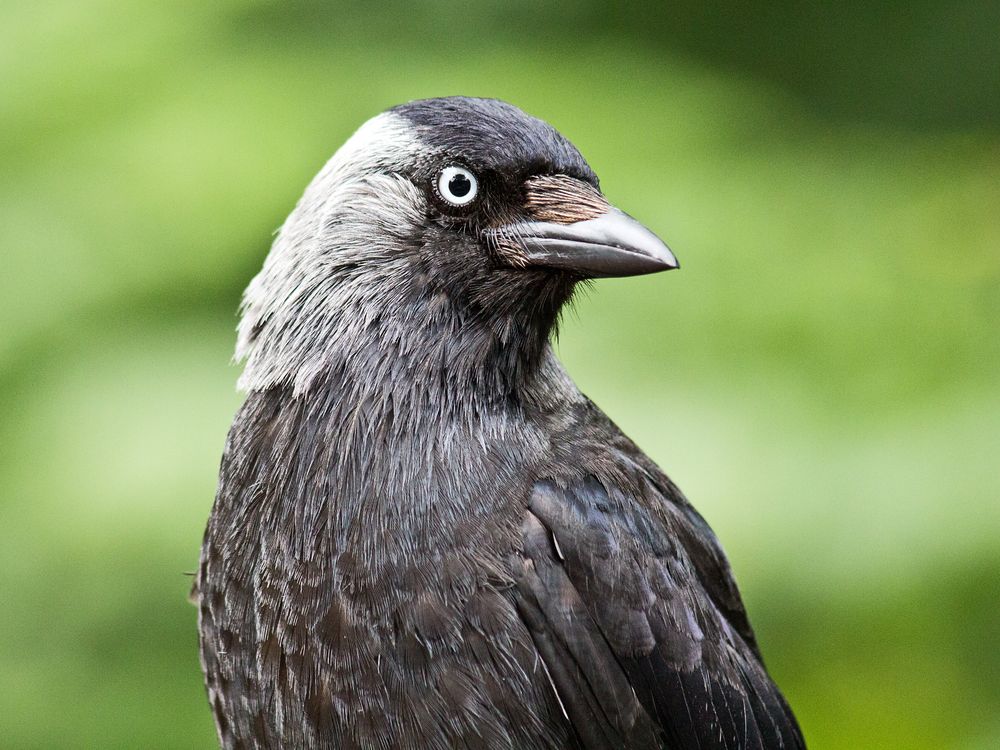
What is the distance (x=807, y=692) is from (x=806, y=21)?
9.96 feet

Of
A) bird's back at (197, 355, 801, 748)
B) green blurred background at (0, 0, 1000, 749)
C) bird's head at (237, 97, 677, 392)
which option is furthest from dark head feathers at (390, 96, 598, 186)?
green blurred background at (0, 0, 1000, 749)

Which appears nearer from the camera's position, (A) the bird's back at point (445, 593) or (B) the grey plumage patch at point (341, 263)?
(A) the bird's back at point (445, 593)

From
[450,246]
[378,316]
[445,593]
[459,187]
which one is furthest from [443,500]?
[459,187]

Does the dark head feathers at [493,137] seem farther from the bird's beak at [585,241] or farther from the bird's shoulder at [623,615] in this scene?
the bird's shoulder at [623,615]

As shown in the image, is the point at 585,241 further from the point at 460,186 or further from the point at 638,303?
the point at 638,303

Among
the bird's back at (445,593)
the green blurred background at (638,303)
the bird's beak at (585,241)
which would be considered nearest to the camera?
the bird's back at (445,593)

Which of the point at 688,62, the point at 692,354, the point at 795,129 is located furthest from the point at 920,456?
the point at 688,62

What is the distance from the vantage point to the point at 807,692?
13.0 feet

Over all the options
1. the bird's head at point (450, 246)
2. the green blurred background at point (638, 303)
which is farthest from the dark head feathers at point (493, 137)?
the green blurred background at point (638, 303)

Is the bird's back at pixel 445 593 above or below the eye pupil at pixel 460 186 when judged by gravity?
below

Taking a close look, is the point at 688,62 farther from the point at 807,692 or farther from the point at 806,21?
the point at 807,692

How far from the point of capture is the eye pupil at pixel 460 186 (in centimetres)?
241

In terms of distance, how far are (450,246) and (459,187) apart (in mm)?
116

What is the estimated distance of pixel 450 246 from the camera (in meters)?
2.42
